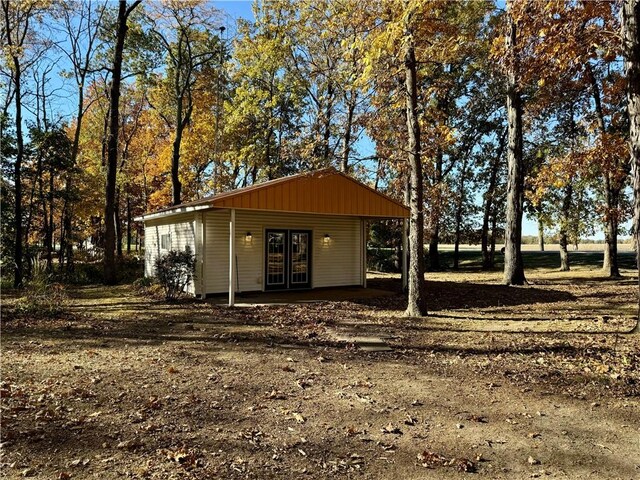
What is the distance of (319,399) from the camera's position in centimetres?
450

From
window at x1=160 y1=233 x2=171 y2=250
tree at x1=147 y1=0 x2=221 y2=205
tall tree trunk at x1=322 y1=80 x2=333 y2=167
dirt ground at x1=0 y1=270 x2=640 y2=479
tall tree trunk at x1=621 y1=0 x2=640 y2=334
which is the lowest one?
dirt ground at x1=0 y1=270 x2=640 y2=479

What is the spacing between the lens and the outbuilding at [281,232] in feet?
37.1

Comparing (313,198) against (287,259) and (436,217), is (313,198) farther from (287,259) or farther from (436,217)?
(436,217)

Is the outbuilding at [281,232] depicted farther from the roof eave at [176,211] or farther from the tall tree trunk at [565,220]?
the tall tree trunk at [565,220]

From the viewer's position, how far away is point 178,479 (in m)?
2.91

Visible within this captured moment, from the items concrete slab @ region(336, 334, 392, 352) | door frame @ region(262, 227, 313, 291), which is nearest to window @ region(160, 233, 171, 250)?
door frame @ region(262, 227, 313, 291)

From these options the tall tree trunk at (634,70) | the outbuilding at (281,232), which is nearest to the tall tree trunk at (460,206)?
the outbuilding at (281,232)

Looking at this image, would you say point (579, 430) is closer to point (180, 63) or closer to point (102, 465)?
point (102, 465)

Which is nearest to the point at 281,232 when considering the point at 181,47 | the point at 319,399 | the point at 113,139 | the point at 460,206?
the point at 113,139

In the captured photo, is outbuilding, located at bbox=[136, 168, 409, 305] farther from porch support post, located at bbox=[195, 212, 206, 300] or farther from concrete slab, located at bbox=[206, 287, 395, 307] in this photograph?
concrete slab, located at bbox=[206, 287, 395, 307]

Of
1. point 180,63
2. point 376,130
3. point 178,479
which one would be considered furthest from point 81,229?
point 178,479

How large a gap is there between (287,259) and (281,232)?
0.89 metres

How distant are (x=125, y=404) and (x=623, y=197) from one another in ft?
71.0

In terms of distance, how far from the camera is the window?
1488cm
